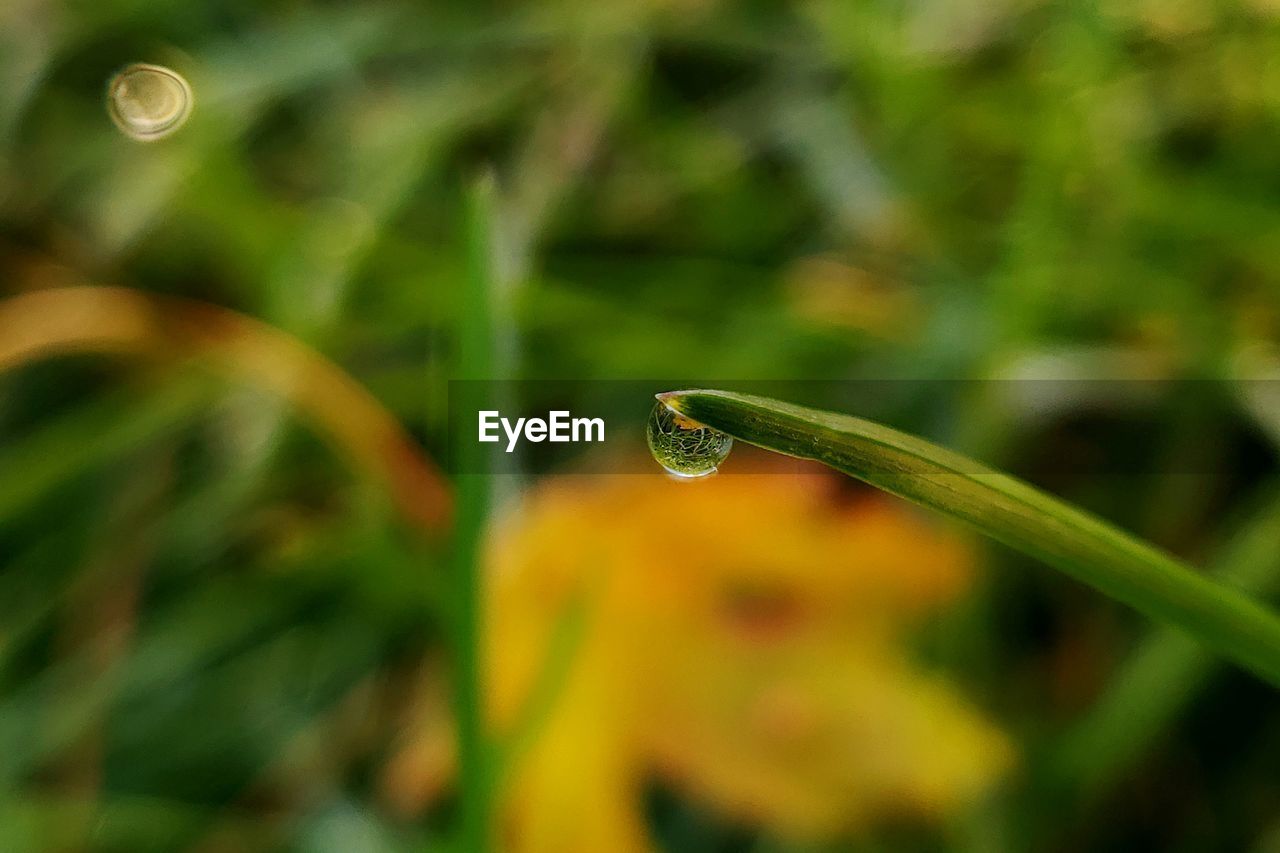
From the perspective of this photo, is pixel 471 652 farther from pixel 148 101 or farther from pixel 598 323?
pixel 148 101

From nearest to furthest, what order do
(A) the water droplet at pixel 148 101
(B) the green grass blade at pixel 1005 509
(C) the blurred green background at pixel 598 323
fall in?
(B) the green grass blade at pixel 1005 509 < (C) the blurred green background at pixel 598 323 < (A) the water droplet at pixel 148 101

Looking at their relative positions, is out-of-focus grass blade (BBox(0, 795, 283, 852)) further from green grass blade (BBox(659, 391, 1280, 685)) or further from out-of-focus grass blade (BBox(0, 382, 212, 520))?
green grass blade (BBox(659, 391, 1280, 685))

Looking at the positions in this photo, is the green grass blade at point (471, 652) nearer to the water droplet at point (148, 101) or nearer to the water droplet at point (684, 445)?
the water droplet at point (684, 445)

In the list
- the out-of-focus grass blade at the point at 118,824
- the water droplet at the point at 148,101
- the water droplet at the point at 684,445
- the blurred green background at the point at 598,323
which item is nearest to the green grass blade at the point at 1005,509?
the water droplet at the point at 684,445

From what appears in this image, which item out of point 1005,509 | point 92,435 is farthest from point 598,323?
point 1005,509

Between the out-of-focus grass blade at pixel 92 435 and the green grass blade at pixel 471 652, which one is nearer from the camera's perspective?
the green grass blade at pixel 471 652

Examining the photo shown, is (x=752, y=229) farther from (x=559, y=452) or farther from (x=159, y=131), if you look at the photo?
(x=159, y=131)
